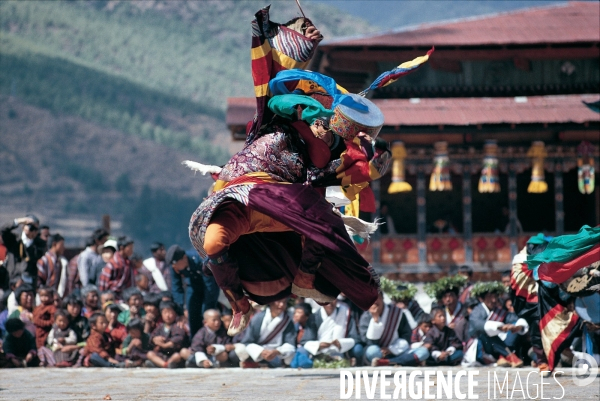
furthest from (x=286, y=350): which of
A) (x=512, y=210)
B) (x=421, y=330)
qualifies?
(x=512, y=210)

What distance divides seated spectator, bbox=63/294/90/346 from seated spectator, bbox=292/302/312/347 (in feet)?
7.71

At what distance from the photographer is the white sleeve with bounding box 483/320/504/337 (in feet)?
37.4

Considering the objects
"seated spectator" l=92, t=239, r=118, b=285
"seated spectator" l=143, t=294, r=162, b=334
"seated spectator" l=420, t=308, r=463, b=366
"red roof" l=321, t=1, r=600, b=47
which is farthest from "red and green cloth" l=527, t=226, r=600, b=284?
"red roof" l=321, t=1, r=600, b=47

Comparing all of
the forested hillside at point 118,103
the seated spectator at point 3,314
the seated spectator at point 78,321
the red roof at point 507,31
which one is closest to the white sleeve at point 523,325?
the seated spectator at point 78,321

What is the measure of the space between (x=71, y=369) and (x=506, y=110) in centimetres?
1039

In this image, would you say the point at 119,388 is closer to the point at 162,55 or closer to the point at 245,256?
the point at 245,256

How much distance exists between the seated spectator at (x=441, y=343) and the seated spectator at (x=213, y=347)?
2029mm

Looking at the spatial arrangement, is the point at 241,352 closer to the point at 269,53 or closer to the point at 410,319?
the point at 410,319

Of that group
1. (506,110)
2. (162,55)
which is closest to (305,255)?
(506,110)

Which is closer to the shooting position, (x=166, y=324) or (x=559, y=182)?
(x=166, y=324)

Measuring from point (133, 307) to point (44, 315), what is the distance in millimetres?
1002

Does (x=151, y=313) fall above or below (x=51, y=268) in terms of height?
below

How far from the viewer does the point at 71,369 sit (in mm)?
11305

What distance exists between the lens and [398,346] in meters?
11.7
